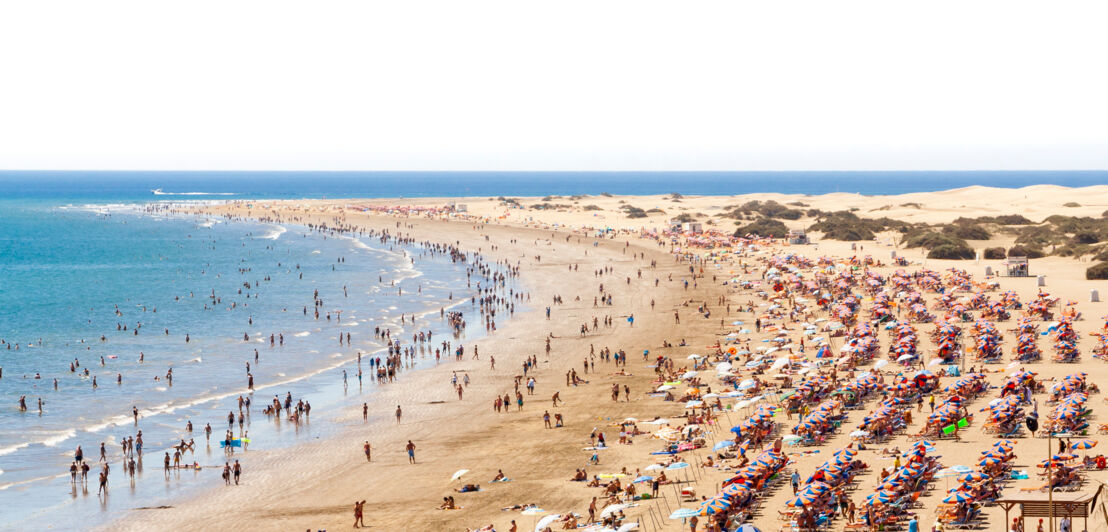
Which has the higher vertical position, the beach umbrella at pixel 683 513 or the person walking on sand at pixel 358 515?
the beach umbrella at pixel 683 513

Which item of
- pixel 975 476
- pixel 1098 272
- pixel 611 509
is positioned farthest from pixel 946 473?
pixel 1098 272

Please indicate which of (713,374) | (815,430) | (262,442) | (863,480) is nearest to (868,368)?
(713,374)

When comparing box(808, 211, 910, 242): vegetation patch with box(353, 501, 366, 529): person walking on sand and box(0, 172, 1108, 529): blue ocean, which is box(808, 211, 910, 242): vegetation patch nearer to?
box(0, 172, 1108, 529): blue ocean

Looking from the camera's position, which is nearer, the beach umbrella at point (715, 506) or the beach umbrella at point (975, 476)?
the beach umbrella at point (975, 476)

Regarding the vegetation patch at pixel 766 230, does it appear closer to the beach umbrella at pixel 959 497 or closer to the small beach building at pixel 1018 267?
the small beach building at pixel 1018 267

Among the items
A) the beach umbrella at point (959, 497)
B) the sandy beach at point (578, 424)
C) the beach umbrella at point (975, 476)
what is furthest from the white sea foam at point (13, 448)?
the beach umbrella at point (975, 476)

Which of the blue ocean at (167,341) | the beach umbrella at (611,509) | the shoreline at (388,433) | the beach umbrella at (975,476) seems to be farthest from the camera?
the blue ocean at (167,341)

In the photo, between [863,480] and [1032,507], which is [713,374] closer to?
[863,480]

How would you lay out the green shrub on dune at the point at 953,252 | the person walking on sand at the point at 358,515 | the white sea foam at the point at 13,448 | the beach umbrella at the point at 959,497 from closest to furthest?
1. the beach umbrella at the point at 959,497
2. the person walking on sand at the point at 358,515
3. the white sea foam at the point at 13,448
4. the green shrub on dune at the point at 953,252
